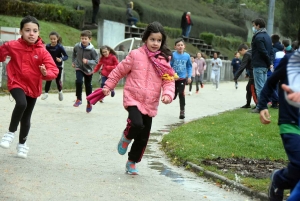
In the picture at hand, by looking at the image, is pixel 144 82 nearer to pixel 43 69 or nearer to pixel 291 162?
pixel 43 69

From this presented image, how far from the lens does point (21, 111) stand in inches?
328

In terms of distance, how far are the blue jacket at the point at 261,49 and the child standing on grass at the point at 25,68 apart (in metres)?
7.60

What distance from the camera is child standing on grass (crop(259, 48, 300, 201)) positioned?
18.0 feet

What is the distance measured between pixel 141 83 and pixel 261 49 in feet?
25.2

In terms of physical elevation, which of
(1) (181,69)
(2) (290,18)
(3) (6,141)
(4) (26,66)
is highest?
(2) (290,18)

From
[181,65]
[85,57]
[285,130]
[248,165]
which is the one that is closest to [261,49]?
[181,65]

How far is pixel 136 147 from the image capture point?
8219mm

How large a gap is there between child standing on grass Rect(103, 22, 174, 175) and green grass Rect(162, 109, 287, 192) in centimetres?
112

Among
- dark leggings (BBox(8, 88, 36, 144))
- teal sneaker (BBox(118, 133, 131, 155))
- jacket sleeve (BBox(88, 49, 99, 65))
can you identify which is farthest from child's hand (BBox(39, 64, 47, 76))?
jacket sleeve (BBox(88, 49, 99, 65))

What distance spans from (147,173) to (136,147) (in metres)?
0.43

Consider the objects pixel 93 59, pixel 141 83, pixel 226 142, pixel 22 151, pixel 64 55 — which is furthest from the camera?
pixel 64 55

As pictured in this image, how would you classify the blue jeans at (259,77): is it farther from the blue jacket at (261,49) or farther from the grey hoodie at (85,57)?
the grey hoodie at (85,57)

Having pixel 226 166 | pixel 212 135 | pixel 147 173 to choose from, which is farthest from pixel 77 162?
pixel 212 135

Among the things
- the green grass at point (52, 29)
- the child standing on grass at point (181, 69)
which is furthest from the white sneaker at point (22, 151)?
the green grass at point (52, 29)
